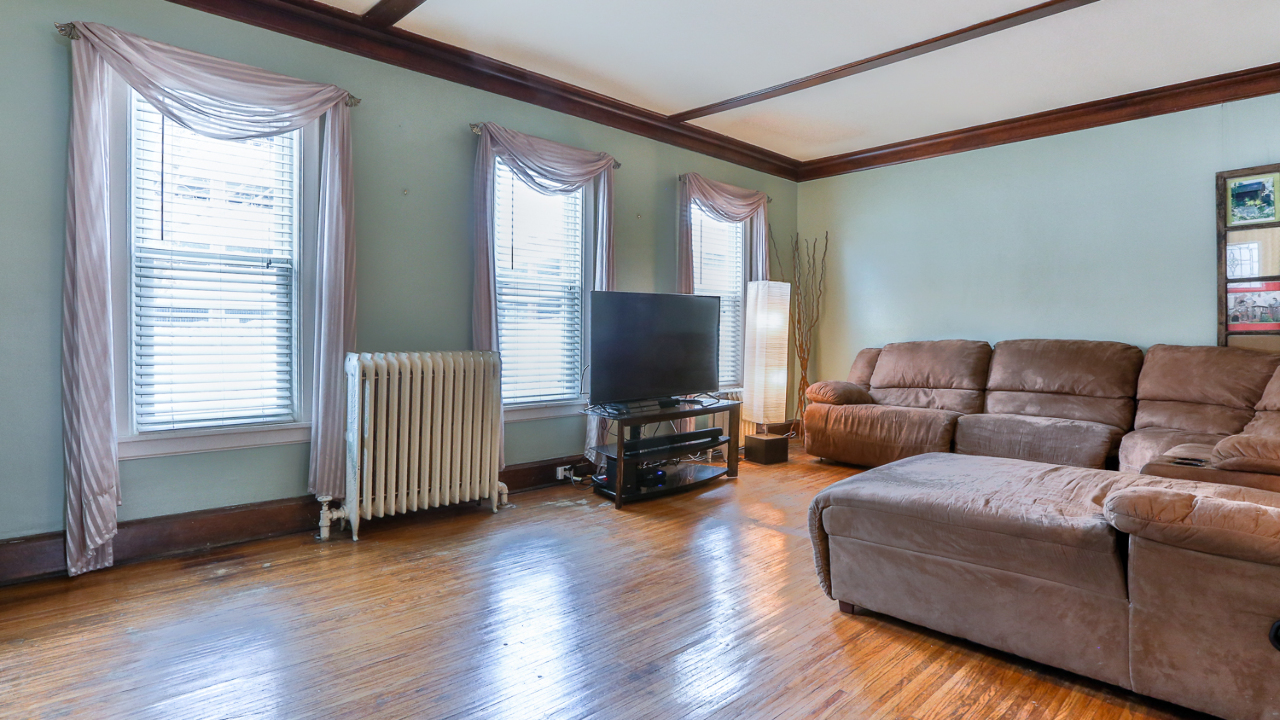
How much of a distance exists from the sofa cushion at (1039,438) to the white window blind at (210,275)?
172 inches

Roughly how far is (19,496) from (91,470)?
0.92 feet

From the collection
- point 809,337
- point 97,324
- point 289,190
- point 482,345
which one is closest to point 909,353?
point 809,337

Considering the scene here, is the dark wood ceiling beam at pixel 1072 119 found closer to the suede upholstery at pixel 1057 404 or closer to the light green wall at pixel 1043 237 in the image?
the light green wall at pixel 1043 237

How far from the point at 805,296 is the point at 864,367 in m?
1.05

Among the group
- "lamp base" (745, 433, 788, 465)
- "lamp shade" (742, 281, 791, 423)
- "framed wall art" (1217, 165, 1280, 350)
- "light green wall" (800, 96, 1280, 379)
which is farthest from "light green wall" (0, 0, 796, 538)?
"framed wall art" (1217, 165, 1280, 350)

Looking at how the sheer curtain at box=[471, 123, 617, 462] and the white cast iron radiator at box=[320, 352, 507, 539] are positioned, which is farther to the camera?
the sheer curtain at box=[471, 123, 617, 462]

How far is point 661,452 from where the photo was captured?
4.25m

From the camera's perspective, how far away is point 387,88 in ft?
11.8

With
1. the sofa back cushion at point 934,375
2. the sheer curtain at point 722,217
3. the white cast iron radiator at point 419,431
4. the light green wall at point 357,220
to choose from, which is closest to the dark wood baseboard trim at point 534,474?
the light green wall at point 357,220

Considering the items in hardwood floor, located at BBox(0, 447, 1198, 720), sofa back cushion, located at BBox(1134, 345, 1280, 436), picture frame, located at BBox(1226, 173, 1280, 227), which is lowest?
hardwood floor, located at BBox(0, 447, 1198, 720)

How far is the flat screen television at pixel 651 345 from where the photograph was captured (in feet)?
13.5

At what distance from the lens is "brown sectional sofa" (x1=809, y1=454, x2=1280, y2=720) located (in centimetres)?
165

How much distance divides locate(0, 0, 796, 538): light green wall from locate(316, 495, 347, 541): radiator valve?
0.55 ft

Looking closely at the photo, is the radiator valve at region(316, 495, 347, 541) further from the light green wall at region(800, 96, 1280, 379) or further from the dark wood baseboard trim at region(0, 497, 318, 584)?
the light green wall at region(800, 96, 1280, 379)
